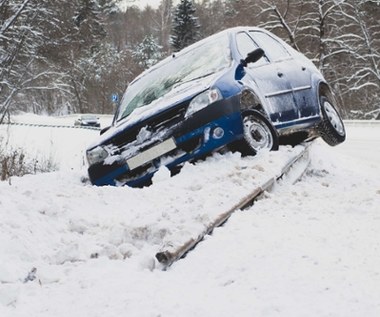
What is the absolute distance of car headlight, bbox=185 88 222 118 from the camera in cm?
458

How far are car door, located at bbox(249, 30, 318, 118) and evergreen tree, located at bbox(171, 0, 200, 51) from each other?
39.9m

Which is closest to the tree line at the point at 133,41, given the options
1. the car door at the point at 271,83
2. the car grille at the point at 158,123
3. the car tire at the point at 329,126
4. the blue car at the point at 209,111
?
the blue car at the point at 209,111

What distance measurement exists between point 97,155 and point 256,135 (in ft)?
5.19

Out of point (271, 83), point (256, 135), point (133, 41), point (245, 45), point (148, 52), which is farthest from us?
point (133, 41)

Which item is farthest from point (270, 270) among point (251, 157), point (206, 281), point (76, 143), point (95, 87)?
point (95, 87)

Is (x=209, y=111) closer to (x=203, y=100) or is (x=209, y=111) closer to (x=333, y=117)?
(x=203, y=100)

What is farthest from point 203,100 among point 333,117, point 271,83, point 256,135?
point 333,117

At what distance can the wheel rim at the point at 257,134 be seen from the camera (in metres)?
4.80

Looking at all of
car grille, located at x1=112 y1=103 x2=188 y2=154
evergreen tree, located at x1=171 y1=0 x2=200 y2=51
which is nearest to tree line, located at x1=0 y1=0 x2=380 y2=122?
evergreen tree, located at x1=171 y1=0 x2=200 y2=51

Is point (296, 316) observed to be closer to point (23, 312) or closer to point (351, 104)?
point (23, 312)

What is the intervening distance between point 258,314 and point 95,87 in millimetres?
51476

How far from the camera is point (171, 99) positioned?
4.78m

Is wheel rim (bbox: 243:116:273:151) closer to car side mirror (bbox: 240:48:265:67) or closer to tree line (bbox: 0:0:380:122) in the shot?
car side mirror (bbox: 240:48:265:67)

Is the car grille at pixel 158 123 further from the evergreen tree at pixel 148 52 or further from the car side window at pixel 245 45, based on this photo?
the evergreen tree at pixel 148 52
